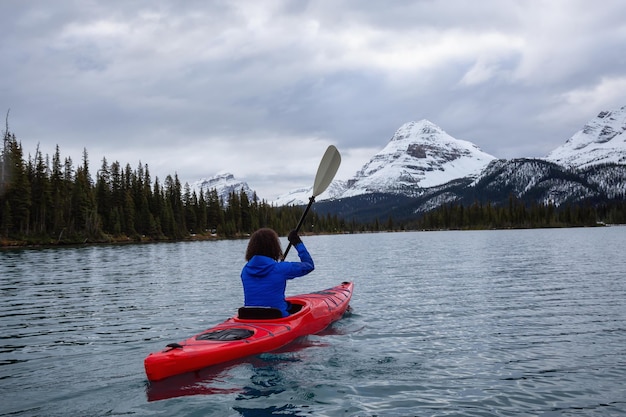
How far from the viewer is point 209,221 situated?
4884 inches

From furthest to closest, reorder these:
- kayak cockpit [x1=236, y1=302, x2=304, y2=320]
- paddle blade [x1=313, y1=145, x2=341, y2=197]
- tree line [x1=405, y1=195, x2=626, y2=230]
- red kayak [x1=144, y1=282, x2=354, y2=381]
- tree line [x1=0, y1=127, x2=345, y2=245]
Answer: tree line [x1=405, y1=195, x2=626, y2=230], tree line [x1=0, y1=127, x2=345, y2=245], paddle blade [x1=313, y1=145, x2=341, y2=197], kayak cockpit [x1=236, y1=302, x2=304, y2=320], red kayak [x1=144, y1=282, x2=354, y2=381]

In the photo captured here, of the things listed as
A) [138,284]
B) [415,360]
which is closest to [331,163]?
[415,360]

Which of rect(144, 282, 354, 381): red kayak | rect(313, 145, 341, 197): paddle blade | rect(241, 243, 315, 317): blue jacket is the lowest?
rect(144, 282, 354, 381): red kayak

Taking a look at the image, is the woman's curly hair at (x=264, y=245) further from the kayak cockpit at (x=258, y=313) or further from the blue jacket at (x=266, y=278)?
the kayak cockpit at (x=258, y=313)

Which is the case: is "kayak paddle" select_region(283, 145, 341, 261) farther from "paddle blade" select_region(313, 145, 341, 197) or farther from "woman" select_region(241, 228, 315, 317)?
"woman" select_region(241, 228, 315, 317)

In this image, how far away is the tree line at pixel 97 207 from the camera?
250 ft

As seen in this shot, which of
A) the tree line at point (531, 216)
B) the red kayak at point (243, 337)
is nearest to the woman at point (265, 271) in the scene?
the red kayak at point (243, 337)

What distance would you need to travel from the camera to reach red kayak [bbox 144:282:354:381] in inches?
311

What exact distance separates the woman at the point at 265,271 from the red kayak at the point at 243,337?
9.9 inches

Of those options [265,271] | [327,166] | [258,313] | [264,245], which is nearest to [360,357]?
[258,313]

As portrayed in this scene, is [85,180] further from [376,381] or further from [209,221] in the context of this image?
[376,381]

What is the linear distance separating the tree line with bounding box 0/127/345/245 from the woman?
246ft

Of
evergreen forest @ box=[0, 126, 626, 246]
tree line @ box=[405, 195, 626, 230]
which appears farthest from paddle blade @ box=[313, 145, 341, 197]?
tree line @ box=[405, 195, 626, 230]

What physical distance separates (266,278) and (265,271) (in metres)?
0.22
